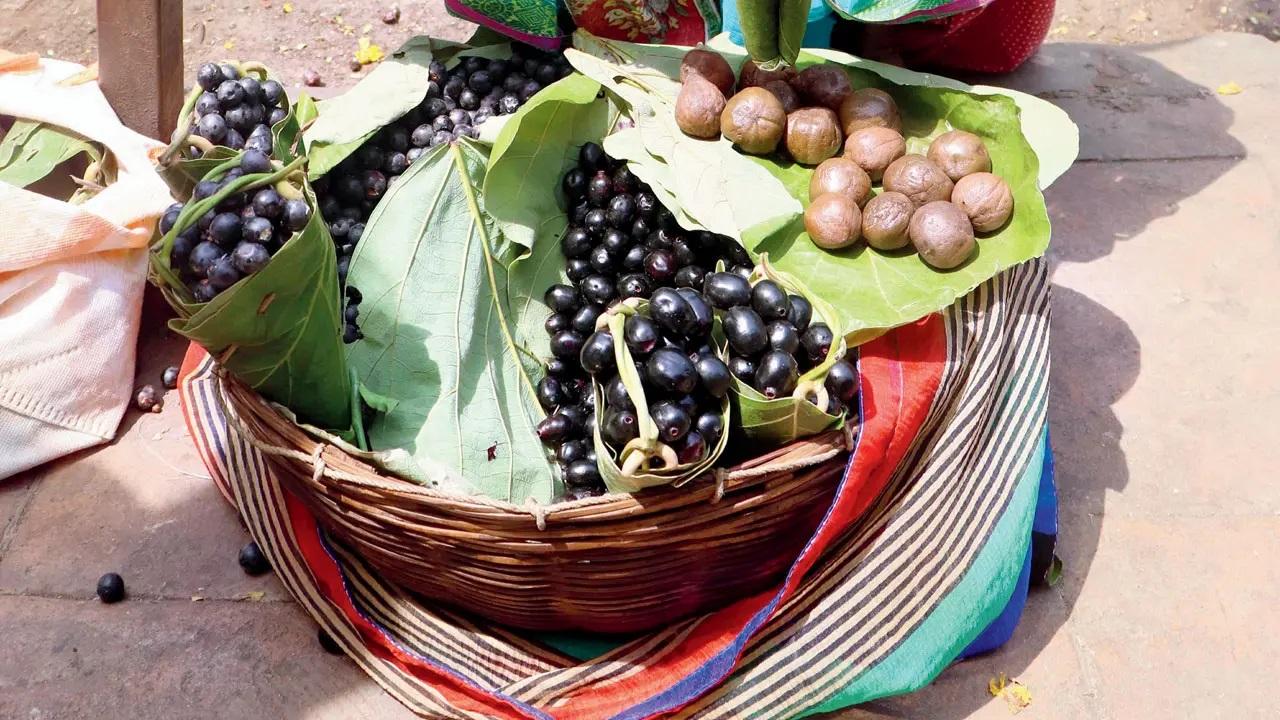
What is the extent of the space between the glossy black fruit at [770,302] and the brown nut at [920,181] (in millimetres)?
402

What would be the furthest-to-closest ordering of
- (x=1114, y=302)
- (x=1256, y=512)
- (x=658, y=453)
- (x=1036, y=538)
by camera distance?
(x=1114, y=302) < (x=1256, y=512) < (x=1036, y=538) < (x=658, y=453)

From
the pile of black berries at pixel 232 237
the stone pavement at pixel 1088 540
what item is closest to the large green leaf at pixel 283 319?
the pile of black berries at pixel 232 237

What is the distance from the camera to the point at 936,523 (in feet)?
5.69

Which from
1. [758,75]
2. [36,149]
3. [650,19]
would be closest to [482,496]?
[758,75]

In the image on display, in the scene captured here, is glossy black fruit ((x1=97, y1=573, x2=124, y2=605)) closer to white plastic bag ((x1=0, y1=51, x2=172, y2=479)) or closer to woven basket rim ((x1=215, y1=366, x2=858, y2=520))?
white plastic bag ((x1=0, y1=51, x2=172, y2=479))

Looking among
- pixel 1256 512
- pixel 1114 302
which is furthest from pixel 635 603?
pixel 1114 302

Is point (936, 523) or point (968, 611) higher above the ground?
point (936, 523)

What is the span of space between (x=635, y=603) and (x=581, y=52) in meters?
1.18

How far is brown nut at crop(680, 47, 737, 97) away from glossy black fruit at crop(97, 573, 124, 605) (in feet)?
5.03

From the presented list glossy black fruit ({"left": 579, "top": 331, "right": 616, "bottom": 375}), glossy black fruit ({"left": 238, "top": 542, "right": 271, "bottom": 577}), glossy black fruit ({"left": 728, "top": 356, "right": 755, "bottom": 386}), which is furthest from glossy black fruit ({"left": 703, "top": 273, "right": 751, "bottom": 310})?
glossy black fruit ({"left": 238, "top": 542, "right": 271, "bottom": 577})

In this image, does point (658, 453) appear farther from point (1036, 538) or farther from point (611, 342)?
point (1036, 538)

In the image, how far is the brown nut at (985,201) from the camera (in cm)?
177

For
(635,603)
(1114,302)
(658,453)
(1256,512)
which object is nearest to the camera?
(658,453)

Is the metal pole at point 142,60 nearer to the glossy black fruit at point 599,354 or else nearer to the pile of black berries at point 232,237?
the pile of black berries at point 232,237
